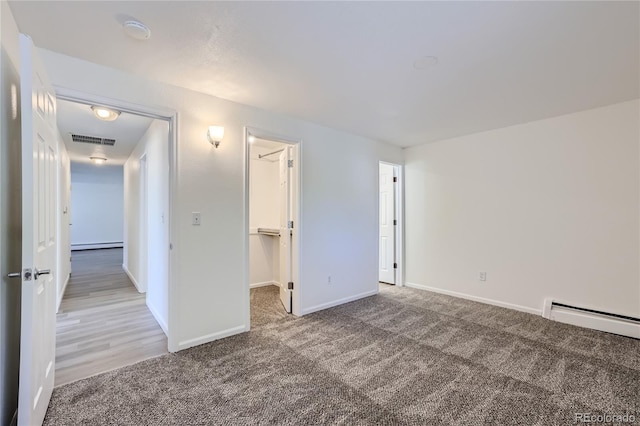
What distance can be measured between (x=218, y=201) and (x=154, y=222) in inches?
53.7

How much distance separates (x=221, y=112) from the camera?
2865 millimetres

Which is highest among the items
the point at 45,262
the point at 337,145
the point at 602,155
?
the point at 337,145

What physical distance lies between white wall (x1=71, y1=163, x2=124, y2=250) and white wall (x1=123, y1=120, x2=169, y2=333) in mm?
5725

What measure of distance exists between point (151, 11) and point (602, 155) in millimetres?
4183

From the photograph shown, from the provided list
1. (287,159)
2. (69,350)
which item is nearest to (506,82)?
(287,159)

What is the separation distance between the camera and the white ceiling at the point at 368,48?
5.38 ft

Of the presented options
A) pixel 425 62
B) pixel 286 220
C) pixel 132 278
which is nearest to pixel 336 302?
pixel 286 220

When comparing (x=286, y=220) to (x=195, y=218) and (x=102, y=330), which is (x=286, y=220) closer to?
(x=195, y=218)

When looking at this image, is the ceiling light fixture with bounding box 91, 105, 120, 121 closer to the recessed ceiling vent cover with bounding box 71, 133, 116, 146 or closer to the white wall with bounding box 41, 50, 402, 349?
the white wall with bounding box 41, 50, 402, 349

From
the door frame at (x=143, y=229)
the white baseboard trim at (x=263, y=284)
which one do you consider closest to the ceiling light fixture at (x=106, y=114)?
the door frame at (x=143, y=229)

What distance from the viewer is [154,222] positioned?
3670 mm

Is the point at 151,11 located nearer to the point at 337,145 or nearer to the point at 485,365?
the point at 337,145

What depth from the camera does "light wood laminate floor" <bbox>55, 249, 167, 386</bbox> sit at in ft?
8.02

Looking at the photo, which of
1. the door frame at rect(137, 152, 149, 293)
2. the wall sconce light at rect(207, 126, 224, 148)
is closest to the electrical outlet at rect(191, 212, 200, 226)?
the wall sconce light at rect(207, 126, 224, 148)
